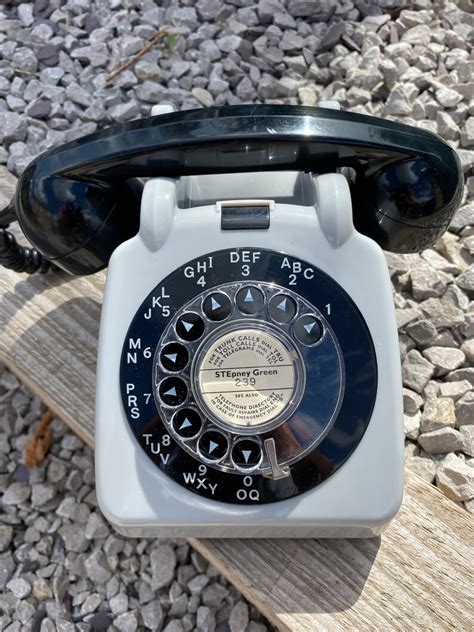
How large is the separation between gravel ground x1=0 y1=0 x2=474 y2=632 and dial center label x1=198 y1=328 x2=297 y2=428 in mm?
406

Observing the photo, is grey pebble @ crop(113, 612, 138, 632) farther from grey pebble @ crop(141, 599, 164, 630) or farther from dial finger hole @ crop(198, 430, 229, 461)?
dial finger hole @ crop(198, 430, 229, 461)

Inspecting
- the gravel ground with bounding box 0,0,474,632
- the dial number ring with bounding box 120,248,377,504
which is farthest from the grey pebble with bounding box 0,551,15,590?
the dial number ring with bounding box 120,248,377,504

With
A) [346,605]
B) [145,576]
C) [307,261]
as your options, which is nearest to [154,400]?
[307,261]

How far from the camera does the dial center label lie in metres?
0.74

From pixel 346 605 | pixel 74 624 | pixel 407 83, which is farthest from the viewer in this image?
pixel 407 83

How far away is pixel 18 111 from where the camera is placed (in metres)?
1.44

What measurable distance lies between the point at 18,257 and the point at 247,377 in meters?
0.47

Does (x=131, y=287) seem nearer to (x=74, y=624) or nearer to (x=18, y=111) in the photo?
(x=74, y=624)

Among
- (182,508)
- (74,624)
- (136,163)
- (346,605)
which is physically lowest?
(74,624)

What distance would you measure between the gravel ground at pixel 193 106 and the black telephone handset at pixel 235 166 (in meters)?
0.32

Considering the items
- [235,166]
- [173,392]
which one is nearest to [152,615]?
[173,392]

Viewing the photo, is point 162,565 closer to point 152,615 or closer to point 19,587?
point 152,615

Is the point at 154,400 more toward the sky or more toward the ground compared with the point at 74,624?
more toward the sky

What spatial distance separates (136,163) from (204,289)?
0.62 ft
